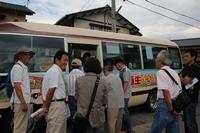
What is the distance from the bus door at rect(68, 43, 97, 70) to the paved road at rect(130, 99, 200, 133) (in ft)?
7.56

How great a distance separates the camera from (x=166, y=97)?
4605mm

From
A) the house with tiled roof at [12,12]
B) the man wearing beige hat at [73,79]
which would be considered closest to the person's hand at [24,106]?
the man wearing beige hat at [73,79]

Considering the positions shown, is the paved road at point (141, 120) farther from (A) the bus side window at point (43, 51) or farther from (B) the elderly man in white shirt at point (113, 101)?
(A) the bus side window at point (43, 51)

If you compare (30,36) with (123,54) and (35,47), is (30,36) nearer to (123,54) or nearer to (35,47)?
(35,47)

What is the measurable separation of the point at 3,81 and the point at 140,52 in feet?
16.0

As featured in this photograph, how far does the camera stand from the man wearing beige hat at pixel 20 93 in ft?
16.0

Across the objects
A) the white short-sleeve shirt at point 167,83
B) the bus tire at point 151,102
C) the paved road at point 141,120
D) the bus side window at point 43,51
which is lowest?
the paved road at point 141,120

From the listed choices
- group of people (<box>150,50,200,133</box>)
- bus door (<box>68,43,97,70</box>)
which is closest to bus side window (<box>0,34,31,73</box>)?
bus door (<box>68,43,97,70</box>)

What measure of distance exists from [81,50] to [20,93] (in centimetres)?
358

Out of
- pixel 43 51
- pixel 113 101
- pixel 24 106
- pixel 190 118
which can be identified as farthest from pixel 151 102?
pixel 24 106

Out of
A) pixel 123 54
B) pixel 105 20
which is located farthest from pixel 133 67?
pixel 105 20

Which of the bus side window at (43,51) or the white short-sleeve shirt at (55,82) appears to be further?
the bus side window at (43,51)

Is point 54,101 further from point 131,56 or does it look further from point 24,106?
point 131,56

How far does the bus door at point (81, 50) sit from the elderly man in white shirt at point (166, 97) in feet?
10.4
